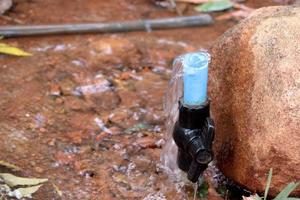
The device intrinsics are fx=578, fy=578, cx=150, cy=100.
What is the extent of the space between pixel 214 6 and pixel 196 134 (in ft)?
9.27

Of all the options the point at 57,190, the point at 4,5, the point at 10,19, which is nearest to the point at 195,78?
the point at 57,190

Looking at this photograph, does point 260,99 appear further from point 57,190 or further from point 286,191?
point 57,190

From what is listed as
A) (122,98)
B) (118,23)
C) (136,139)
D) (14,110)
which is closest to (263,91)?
(136,139)

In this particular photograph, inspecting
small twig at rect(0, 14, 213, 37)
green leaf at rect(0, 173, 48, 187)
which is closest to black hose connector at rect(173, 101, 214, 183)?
green leaf at rect(0, 173, 48, 187)

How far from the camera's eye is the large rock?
9.26 feet

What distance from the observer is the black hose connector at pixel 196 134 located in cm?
290

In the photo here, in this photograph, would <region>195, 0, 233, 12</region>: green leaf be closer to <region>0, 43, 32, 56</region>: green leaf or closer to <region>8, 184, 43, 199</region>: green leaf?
<region>0, 43, 32, 56</region>: green leaf

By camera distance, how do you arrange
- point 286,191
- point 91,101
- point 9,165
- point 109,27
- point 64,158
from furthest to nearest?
point 109,27
point 91,101
point 64,158
point 9,165
point 286,191

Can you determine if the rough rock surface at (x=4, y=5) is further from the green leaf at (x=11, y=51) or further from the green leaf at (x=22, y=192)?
the green leaf at (x=22, y=192)

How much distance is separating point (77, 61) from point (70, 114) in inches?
28.7

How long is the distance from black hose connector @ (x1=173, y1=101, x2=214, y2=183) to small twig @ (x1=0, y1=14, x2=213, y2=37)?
6.79 ft

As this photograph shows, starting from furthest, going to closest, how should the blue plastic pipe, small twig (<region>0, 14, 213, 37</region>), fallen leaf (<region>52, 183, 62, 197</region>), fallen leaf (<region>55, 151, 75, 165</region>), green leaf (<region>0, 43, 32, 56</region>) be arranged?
small twig (<region>0, 14, 213, 37</region>) < green leaf (<region>0, 43, 32, 56</region>) < fallen leaf (<region>55, 151, 75, 165</region>) < fallen leaf (<region>52, 183, 62, 197</region>) < the blue plastic pipe

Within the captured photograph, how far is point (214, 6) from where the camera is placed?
18.1 ft

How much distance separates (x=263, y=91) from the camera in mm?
2906
